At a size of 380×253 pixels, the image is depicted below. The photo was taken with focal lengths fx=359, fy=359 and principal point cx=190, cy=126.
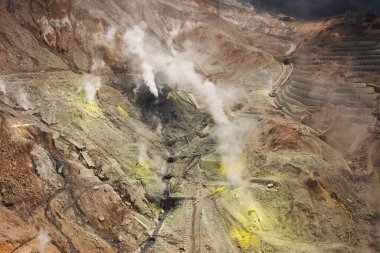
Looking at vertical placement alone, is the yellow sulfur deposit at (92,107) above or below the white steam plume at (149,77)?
below

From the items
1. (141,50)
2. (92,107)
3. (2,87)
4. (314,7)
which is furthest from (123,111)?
(314,7)

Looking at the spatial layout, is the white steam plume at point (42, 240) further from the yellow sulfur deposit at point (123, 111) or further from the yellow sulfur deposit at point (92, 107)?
the yellow sulfur deposit at point (123, 111)

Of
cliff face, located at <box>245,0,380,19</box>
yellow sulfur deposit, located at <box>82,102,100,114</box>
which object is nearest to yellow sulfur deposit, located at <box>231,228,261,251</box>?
yellow sulfur deposit, located at <box>82,102,100,114</box>

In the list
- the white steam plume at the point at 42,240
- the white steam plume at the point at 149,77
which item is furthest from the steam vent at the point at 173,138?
the white steam plume at the point at 149,77

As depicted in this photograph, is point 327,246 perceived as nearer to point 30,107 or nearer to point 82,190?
point 82,190

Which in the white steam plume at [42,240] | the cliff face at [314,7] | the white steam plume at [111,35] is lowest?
the white steam plume at [42,240]
